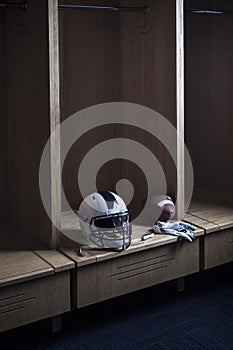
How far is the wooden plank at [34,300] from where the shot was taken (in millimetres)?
2352

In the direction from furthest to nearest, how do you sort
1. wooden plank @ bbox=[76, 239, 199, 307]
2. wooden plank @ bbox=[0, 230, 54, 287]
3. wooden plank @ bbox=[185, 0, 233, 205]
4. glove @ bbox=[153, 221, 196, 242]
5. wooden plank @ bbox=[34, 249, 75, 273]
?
wooden plank @ bbox=[185, 0, 233, 205] → glove @ bbox=[153, 221, 196, 242] → wooden plank @ bbox=[76, 239, 199, 307] → wooden plank @ bbox=[34, 249, 75, 273] → wooden plank @ bbox=[0, 230, 54, 287]

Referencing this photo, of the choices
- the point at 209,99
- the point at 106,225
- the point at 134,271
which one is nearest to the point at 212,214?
the point at 134,271

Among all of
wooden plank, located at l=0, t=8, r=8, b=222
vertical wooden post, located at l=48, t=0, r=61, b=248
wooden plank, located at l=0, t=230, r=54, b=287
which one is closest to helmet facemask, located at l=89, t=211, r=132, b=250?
vertical wooden post, located at l=48, t=0, r=61, b=248

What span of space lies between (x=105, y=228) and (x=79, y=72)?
1.08 metres

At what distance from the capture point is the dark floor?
250 centimetres

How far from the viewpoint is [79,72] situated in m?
3.25

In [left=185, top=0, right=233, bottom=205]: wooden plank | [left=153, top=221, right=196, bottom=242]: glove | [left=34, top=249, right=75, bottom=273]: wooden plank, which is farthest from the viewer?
[left=185, top=0, right=233, bottom=205]: wooden plank

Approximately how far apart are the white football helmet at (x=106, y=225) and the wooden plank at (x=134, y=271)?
9 cm

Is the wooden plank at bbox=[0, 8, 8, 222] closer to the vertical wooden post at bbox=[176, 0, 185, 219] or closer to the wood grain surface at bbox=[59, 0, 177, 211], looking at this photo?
the wood grain surface at bbox=[59, 0, 177, 211]

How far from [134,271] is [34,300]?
547 mm

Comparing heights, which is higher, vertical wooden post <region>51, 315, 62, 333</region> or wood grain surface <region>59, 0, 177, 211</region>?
wood grain surface <region>59, 0, 177, 211</region>

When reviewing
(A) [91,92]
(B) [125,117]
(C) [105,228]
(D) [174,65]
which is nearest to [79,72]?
(A) [91,92]

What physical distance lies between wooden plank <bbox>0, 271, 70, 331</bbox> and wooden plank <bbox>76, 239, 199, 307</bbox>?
8 centimetres

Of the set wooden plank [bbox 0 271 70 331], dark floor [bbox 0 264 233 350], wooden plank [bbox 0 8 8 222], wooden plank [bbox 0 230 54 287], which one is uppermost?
wooden plank [bbox 0 8 8 222]
